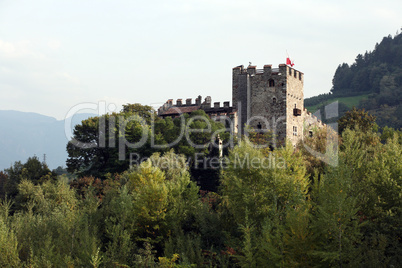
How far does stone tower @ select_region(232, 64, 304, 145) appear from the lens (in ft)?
143

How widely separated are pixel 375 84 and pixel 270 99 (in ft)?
289

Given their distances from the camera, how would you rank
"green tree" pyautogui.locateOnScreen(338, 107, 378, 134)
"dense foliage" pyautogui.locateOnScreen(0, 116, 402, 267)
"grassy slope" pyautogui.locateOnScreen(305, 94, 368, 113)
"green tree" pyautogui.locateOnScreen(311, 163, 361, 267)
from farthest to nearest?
"grassy slope" pyautogui.locateOnScreen(305, 94, 368, 113)
"green tree" pyautogui.locateOnScreen(338, 107, 378, 134)
"dense foliage" pyautogui.locateOnScreen(0, 116, 402, 267)
"green tree" pyautogui.locateOnScreen(311, 163, 361, 267)

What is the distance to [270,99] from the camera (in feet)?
144

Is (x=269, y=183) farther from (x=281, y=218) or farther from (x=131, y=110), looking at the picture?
(x=131, y=110)

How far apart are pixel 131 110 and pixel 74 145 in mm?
7397

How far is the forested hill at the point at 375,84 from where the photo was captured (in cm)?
10583

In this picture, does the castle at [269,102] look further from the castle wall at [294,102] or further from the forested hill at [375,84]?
the forested hill at [375,84]

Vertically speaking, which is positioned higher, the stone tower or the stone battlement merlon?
the stone battlement merlon

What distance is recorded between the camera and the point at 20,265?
75.8 ft

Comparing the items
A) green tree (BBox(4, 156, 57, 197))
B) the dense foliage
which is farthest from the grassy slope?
the dense foliage

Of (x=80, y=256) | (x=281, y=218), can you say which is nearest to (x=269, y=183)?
(x=281, y=218)

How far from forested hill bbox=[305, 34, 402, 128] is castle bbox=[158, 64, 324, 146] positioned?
5569 centimetres

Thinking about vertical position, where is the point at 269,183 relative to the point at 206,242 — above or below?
above

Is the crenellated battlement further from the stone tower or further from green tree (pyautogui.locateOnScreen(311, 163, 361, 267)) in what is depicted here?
green tree (pyautogui.locateOnScreen(311, 163, 361, 267))
